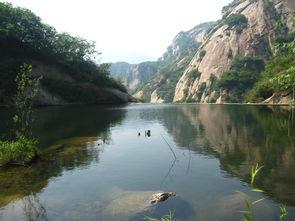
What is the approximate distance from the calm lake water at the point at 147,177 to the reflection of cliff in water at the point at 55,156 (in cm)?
7

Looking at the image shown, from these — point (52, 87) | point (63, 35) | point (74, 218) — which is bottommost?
point (74, 218)

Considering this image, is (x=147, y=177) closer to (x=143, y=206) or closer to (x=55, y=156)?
(x=143, y=206)

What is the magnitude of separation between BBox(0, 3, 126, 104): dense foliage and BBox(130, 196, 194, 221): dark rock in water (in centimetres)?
10733

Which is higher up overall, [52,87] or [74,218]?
[52,87]

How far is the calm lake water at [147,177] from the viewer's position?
68.2 feet

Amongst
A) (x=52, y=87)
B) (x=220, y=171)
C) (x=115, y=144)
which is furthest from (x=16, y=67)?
(x=220, y=171)

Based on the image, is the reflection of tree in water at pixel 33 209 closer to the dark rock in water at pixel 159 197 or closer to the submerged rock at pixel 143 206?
the submerged rock at pixel 143 206

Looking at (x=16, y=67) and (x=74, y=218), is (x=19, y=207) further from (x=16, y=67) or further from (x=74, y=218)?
(x=16, y=67)

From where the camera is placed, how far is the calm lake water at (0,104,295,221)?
20797 millimetres

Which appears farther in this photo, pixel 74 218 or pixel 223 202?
pixel 223 202

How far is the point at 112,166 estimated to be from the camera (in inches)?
1313

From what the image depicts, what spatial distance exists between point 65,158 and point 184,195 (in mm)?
15776

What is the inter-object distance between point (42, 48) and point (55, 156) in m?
124

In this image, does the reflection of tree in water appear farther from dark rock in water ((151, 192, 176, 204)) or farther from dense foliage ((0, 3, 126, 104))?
dense foliage ((0, 3, 126, 104))
